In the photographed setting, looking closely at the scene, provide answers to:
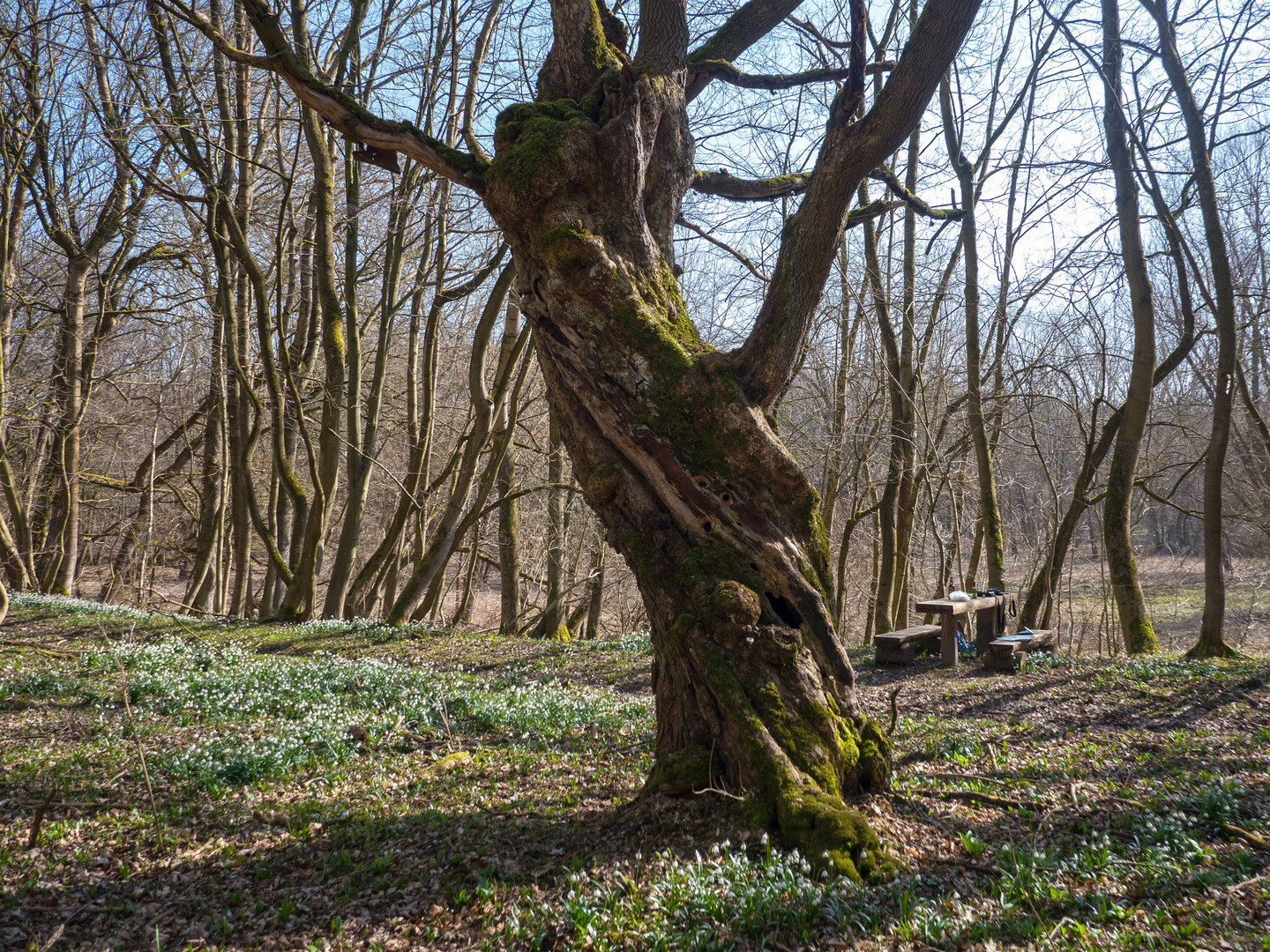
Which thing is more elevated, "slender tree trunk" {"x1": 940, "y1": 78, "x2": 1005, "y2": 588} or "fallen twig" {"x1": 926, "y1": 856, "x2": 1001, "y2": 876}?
"slender tree trunk" {"x1": 940, "y1": 78, "x2": 1005, "y2": 588}

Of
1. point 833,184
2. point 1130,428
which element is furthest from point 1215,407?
point 833,184

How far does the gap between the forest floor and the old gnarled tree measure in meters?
0.36

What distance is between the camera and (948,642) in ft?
30.0

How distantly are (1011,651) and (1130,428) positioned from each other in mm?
3587

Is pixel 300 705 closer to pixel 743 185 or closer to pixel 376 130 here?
pixel 376 130

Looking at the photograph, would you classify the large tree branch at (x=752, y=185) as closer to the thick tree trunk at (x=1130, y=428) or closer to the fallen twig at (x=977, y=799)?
the fallen twig at (x=977, y=799)

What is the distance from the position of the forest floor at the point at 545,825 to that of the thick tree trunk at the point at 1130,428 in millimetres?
2475

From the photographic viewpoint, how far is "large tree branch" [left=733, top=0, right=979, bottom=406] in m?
4.07

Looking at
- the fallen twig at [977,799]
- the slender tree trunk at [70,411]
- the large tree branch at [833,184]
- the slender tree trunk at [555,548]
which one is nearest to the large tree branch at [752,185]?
the large tree branch at [833,184]

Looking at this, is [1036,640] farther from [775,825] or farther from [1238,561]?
[1238,561]

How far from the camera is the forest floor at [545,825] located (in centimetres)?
283

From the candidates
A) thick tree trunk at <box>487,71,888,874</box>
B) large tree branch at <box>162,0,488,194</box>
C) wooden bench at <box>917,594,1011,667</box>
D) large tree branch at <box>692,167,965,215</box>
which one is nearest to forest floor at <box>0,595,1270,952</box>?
thick tree trunk at <box>487,71,888,874</box>

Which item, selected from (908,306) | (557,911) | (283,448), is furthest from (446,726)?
(908,306)

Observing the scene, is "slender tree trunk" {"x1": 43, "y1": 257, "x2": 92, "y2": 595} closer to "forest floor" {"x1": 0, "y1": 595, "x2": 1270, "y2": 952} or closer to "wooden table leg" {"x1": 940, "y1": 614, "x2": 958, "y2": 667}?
"forest floor" {"x1": 0, "y1": 595, "x2": 1270, "y2": 952}
